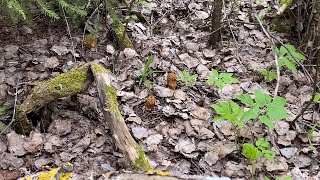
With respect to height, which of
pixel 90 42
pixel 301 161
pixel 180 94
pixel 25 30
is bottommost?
pixel 301 161

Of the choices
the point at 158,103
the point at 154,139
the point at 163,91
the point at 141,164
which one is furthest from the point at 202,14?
the point at 141,164

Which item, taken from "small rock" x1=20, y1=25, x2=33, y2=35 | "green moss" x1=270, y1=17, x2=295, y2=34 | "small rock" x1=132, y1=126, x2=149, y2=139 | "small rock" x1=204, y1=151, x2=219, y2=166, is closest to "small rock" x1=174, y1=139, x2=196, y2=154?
"small rock" x1=204, y1=151, x2=219, y2=166

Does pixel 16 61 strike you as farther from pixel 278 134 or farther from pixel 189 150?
pixel 278 134

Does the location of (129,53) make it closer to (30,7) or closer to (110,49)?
(110,49)

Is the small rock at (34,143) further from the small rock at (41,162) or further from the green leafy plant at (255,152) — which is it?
the green leafy plant at (255,152)

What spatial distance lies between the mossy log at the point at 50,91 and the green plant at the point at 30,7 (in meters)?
0.54

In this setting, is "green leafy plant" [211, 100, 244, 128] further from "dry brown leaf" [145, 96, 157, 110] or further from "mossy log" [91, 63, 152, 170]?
"dry brown leaf" [145, 96, 157, 110]

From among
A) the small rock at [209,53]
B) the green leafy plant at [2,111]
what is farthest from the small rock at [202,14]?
the green leafy plant at [2,111]

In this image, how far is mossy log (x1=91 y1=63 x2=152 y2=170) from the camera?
109 inches

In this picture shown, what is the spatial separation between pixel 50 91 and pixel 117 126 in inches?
26.8

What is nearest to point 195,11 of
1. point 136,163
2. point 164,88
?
point 164,88

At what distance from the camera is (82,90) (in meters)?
3.24

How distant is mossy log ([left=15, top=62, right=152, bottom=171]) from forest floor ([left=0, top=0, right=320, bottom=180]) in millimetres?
165

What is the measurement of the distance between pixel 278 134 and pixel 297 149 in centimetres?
21
